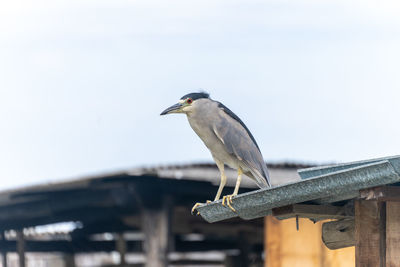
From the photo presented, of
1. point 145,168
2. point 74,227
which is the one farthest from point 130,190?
point 74,227

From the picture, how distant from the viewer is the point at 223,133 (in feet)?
23.9

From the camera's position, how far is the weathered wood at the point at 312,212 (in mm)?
5770

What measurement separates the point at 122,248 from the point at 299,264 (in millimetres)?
5487

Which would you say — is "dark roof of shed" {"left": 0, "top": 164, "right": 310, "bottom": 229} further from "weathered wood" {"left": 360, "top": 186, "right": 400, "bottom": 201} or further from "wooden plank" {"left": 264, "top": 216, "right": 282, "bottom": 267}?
"weathered wood" {"left": 360, "top": 186, "right": 400, "bottom": 201}

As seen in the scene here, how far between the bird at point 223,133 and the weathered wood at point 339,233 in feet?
2.71

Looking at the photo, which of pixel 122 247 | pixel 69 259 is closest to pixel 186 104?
pixel 122 247

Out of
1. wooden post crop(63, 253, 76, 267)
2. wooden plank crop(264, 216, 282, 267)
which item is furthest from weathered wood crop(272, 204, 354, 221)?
wooden post crop(63, 253, 76, 267)

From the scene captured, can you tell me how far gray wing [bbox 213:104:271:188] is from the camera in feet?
23.8

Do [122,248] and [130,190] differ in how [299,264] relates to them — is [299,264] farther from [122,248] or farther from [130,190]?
[122,248]

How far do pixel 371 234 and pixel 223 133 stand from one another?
2022mm

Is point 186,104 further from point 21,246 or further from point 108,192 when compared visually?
point 21,246

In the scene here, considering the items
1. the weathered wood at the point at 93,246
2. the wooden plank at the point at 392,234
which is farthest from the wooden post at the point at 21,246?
the wooden plank at the point at 392,234

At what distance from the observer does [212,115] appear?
7.26 m

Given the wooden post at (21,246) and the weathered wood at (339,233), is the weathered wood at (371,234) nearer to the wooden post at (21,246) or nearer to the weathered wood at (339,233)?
the weathered wood at (339,233)
